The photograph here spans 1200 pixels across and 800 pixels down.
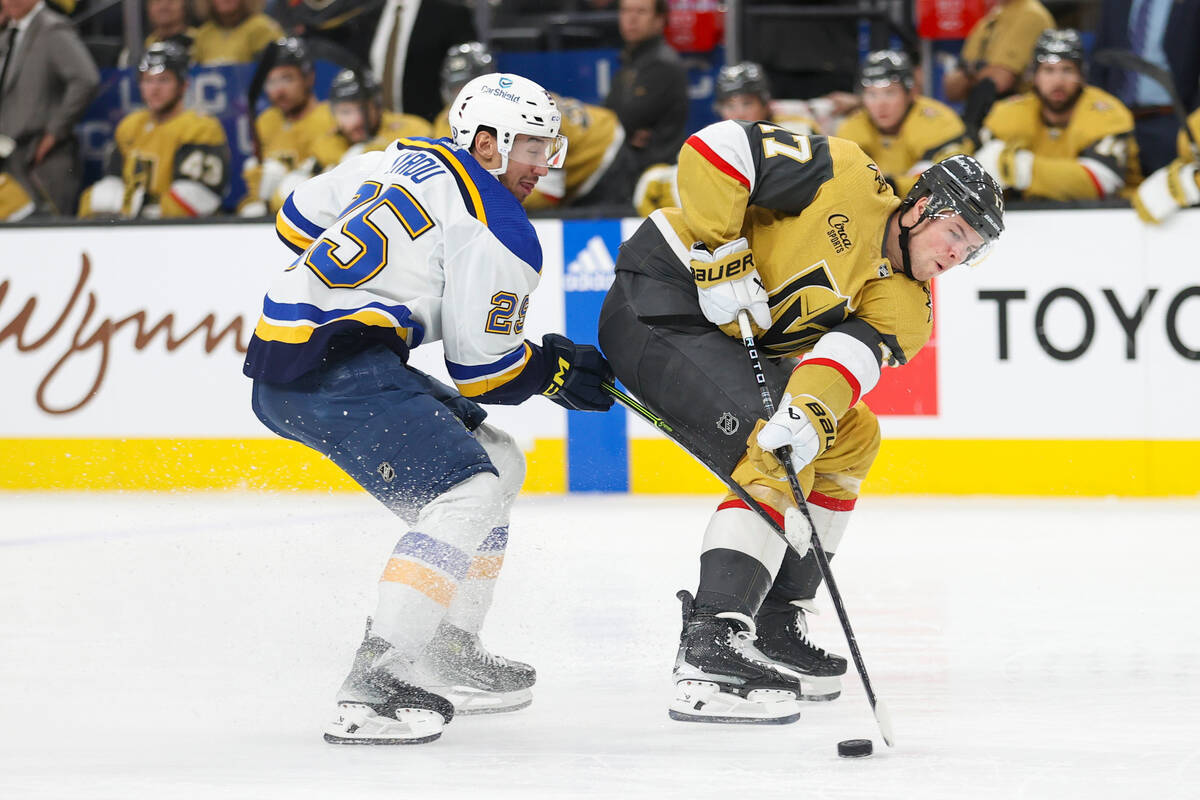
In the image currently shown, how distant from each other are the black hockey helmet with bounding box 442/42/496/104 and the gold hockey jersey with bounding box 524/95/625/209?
0.35m

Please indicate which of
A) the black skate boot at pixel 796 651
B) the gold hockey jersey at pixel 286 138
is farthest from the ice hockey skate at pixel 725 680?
the gold hockey jersey at pixel 286 138

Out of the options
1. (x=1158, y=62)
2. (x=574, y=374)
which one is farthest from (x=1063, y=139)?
(x=574, y=374)

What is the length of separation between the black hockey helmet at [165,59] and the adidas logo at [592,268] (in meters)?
2.16

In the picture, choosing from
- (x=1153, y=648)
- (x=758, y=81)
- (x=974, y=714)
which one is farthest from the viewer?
(x=758, y=81)

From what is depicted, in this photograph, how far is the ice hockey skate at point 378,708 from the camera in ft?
9.91

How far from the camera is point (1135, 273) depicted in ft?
20.0

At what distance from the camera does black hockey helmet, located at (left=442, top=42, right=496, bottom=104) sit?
22.4ft

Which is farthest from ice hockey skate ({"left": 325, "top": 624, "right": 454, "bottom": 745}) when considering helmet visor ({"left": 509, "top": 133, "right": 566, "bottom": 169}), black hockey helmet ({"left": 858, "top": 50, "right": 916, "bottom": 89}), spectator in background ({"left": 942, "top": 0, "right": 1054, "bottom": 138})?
spectator in background ({"left": 942, "top": 0, "right": 1054, "bottom": 138})

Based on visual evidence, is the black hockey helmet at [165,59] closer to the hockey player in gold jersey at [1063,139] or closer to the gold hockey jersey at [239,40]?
the gold hockey jersey at [239,40]

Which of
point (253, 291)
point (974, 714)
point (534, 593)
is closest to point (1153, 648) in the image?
point (974, 714)

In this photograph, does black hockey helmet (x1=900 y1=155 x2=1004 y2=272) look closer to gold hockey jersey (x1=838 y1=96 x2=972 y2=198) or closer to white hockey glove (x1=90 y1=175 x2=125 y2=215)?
gold hockey jersey (x1=838 y1=96 x2=972 y2=198)

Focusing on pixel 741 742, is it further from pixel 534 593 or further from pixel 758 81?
pixel 758 81

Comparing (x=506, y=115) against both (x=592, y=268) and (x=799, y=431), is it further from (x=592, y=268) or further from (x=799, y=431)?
(x=592, y=268)

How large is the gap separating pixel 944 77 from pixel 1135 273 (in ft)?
5.86
